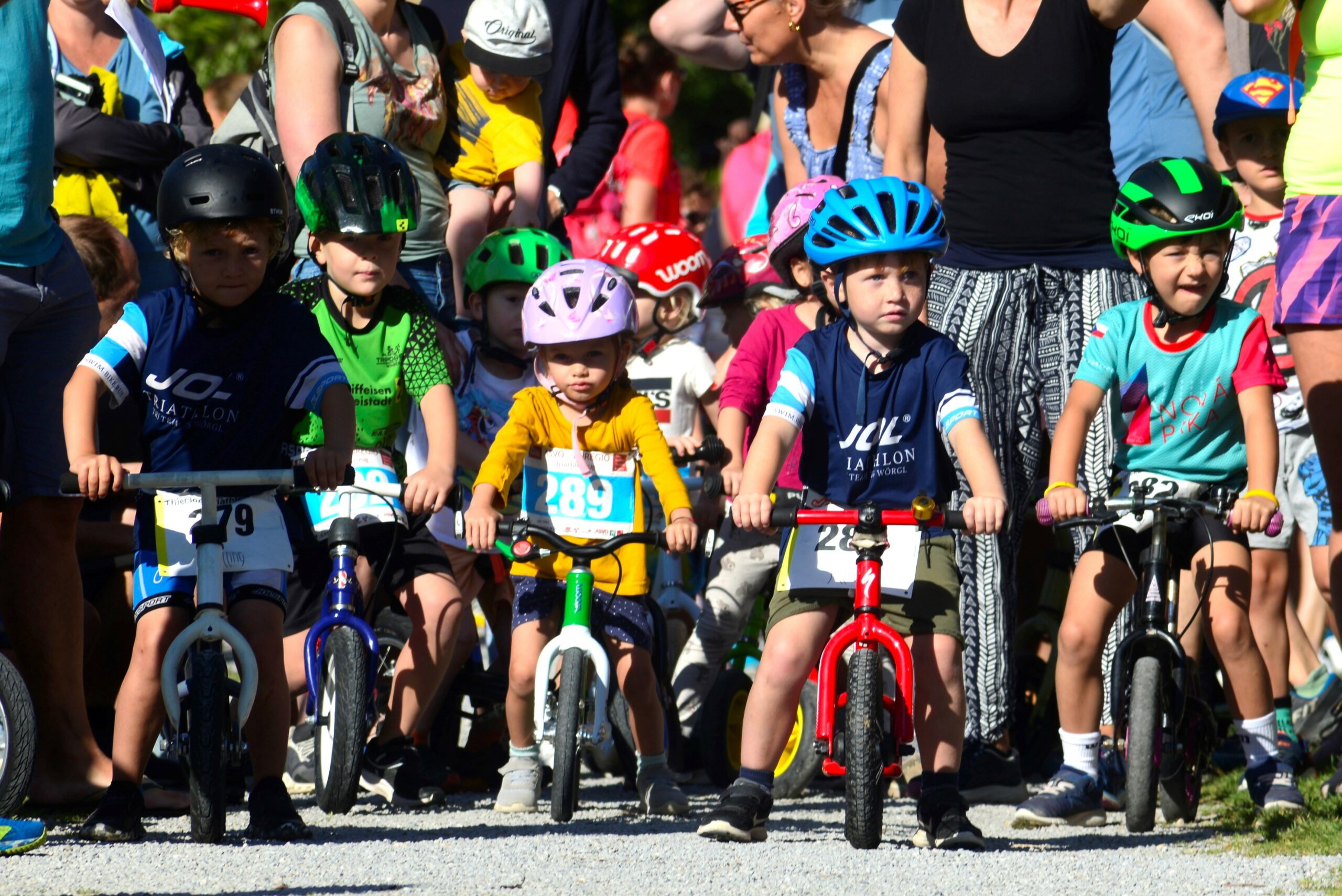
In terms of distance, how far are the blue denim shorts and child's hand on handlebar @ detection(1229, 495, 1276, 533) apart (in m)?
2.06

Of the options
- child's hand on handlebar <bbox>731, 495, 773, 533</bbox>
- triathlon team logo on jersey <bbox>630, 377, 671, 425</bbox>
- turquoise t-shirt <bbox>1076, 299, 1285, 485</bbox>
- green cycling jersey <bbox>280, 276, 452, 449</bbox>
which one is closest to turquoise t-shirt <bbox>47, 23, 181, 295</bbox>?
green cycling jersey <bbox>280, 276, 452, 449</bbox>

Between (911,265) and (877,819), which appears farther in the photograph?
(911,265)

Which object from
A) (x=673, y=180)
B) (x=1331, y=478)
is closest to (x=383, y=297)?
(x=1331, y=478)

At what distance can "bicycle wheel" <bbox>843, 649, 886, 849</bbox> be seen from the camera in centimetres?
535

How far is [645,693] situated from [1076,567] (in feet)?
5.04

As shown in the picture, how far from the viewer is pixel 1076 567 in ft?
20.6

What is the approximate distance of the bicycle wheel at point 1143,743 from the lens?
571cm

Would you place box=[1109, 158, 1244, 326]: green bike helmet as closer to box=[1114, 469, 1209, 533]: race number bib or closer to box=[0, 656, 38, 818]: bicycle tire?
box=[1114, 469, 1209, 533]: race number bib

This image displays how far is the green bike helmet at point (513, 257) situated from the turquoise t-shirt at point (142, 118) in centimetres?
130

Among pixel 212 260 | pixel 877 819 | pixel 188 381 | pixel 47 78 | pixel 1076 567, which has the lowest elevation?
pixel 877 819

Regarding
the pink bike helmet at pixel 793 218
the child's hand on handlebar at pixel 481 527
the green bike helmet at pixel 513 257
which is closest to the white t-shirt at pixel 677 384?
the pink bike helmet at pixel 793 218

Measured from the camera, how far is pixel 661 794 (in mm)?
6520

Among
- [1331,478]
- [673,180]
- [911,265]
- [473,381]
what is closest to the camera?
[1331,478]

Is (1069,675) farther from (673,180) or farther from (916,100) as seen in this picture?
(673,180)
